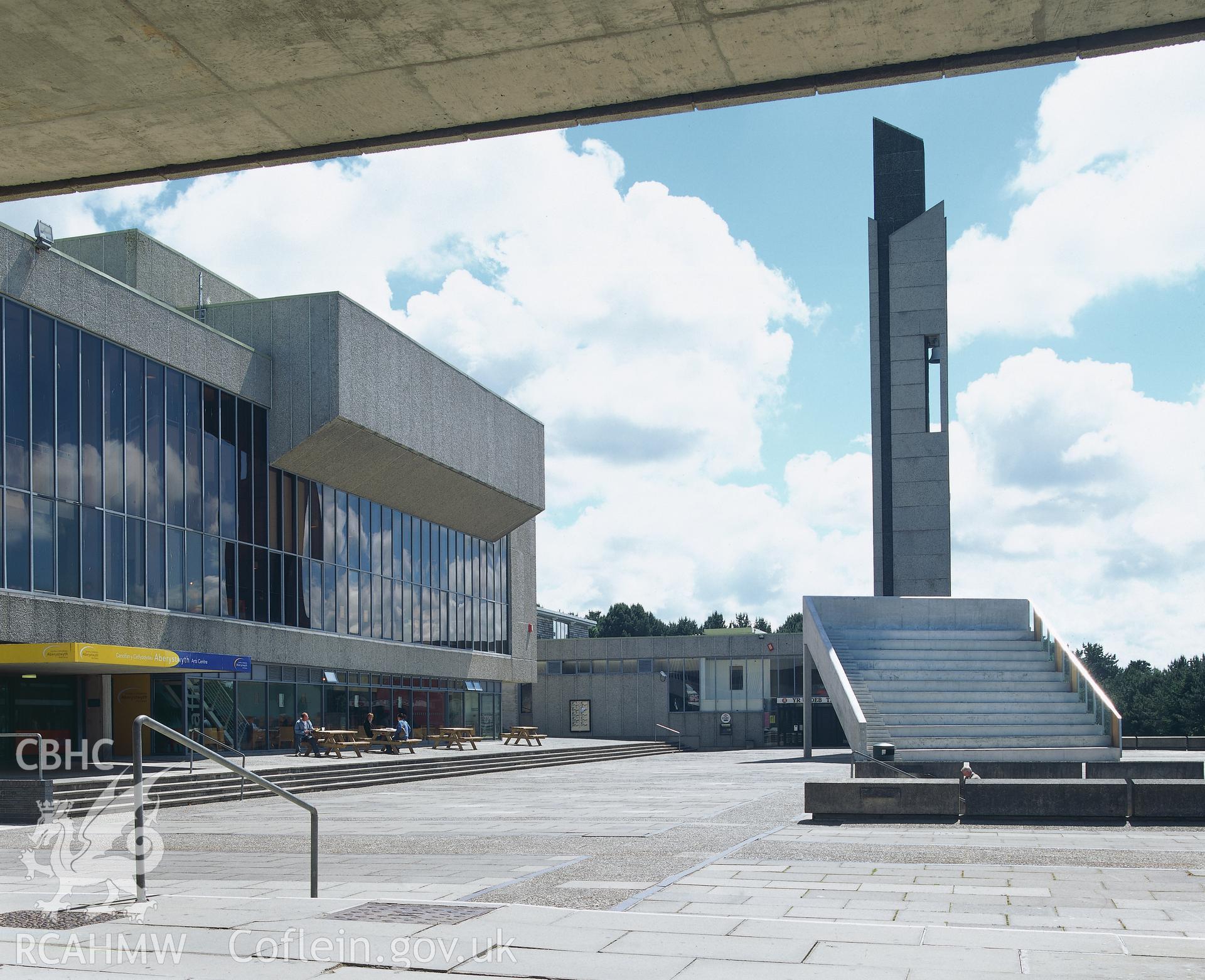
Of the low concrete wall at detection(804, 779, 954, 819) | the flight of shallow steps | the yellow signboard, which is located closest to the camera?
the low concrete wall at detection(804, 779, 954, 819)

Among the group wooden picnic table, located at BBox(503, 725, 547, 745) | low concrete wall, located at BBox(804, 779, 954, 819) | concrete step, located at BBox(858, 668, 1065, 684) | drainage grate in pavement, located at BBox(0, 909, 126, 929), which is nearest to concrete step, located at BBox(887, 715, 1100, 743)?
concrete step, located at BBox(858, 668, 1065, 684)

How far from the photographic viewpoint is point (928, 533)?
4375cm

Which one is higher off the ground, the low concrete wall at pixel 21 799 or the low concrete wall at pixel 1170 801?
the low concrete wall at pixel 1170 801

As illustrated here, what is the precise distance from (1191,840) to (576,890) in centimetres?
800

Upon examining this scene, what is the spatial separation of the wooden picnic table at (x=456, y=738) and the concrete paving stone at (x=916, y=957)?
33596 millimetres

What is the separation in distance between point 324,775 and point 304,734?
6.91 m

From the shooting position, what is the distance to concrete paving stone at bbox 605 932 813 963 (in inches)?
292

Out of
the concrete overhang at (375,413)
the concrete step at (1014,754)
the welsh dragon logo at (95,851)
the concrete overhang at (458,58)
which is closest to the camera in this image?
the concrete overhang at (458,58)

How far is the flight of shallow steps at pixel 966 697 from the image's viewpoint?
30.8 metres

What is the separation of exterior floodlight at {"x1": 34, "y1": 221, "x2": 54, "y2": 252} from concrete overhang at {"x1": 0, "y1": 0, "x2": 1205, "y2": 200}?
21.2 m

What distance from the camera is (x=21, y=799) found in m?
19.0

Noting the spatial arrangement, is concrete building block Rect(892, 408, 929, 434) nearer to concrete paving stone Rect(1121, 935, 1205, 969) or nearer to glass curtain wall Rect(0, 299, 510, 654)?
glass curtain wall Rect(0, 299, 510, 654)

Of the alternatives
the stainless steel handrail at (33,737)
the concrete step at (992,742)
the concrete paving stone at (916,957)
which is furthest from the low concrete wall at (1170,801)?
the stainless steel handrail at (33,737)

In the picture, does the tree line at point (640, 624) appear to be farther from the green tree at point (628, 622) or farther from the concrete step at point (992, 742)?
the concrete step at point (992, 742)
